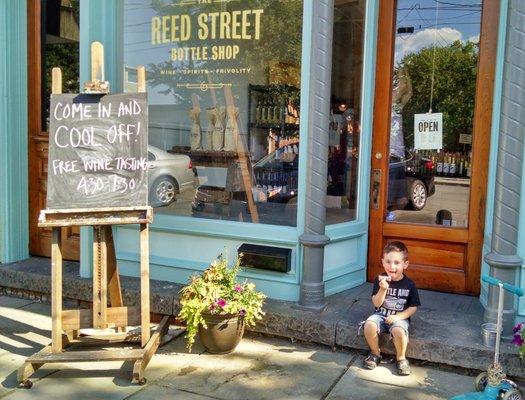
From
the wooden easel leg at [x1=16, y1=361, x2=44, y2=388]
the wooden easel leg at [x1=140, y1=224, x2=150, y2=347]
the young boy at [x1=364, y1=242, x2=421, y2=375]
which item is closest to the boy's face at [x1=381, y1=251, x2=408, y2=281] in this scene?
the young boy at [x1=364, y1=242, x2=421, y2=375]

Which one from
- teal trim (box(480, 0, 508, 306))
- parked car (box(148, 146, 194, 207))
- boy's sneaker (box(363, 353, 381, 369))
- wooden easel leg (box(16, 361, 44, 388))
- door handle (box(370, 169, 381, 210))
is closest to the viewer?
wooden easel leg (box(16, 361, 44, 388))

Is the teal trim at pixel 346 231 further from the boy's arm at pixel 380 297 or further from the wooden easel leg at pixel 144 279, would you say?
the wooden easel leg at pixel 144 279

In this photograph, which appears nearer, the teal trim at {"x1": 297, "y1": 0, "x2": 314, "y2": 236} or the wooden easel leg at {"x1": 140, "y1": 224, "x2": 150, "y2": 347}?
the wooden easel leg at {"x1": 140, "y1": 224, "x2": 150, "y2": 347}

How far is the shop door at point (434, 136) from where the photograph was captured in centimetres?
439

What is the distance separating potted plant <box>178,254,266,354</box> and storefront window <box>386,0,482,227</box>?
1.61m

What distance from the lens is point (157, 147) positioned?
16.7ft

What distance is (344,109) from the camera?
15.2 feet

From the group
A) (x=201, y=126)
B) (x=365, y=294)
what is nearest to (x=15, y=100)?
(x=201, y=126)

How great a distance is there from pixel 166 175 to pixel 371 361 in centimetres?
243

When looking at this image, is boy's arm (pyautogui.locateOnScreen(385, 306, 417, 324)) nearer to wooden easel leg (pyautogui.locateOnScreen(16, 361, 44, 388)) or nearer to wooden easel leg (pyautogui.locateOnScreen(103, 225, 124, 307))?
wooden easel leg (pyautogui.locateOnScreen(103, 225, 124, 307))

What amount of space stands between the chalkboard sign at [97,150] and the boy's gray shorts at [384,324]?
166 cm

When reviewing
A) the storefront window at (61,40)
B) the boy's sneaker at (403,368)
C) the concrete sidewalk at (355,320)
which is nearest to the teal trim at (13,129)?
the storefront window at (61,40)

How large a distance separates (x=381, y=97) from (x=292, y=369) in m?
2.30

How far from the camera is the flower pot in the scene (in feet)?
12.3
